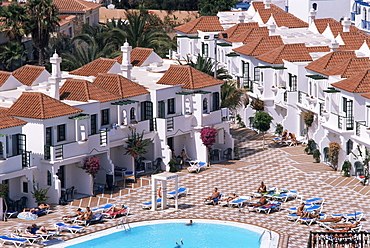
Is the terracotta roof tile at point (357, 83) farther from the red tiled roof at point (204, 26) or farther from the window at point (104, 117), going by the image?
the red tiled roof at point (204, 26)

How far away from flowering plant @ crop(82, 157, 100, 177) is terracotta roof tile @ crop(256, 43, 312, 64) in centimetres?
2054

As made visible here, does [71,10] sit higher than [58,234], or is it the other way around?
[71,10]

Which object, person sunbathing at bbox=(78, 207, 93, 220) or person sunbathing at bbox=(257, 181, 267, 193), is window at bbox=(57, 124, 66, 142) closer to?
person sunbathing at bbox=(78, 207, 93, 220)

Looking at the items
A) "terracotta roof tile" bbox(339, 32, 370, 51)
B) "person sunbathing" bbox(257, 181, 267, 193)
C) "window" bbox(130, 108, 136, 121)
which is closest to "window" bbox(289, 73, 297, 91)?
"terracotta roof tile" bbox(339, 32, 370, 51)

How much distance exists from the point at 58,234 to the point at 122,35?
35586 millimetres

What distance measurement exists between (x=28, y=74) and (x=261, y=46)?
19694mm

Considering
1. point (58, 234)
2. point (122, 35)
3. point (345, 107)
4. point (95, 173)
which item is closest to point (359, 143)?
point (345, 107)

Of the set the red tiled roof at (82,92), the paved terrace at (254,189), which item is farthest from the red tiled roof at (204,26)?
the red tiled roof at (82,92)

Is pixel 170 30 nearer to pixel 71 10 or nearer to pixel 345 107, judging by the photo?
pixel 71 10

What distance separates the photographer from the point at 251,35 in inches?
3130

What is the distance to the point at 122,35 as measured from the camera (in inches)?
3167

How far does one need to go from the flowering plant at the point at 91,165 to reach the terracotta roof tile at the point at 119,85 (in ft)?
17.9

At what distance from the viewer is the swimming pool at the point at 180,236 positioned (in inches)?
1827

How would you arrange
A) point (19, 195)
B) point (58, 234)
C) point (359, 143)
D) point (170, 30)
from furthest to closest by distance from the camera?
point (170, 30) → point (359, 143) → point (19, 195) → point (58, 234)
